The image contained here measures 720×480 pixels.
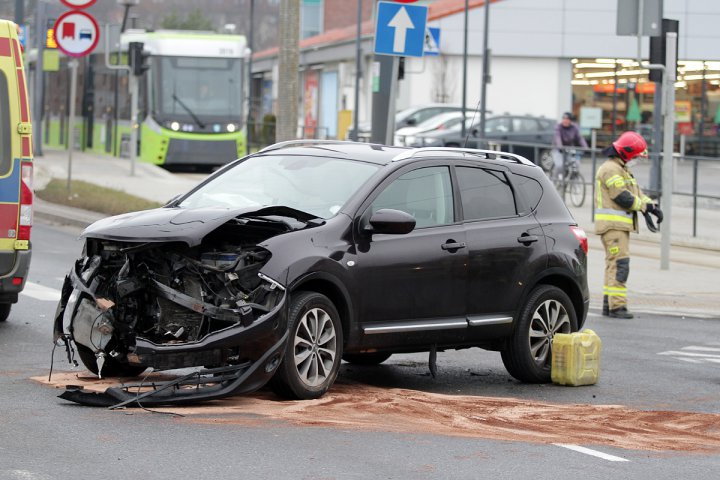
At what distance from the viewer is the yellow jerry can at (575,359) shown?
1052cm

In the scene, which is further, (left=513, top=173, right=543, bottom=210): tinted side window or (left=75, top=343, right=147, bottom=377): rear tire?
(left=513, top=173, right=543, bottom=210): tinted side window

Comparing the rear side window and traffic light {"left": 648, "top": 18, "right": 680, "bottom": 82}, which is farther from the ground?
traffic light {"left": 648, "top": 18, "right": 680, "bottom": 82}

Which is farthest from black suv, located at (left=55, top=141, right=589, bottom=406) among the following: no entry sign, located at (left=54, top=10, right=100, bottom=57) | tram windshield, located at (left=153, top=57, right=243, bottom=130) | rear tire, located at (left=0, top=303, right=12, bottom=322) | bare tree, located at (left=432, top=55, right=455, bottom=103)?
bare tree, located at (left=432, top=55, right=455, bottom=103)

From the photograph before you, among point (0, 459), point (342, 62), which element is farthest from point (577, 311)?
point (342, 62)

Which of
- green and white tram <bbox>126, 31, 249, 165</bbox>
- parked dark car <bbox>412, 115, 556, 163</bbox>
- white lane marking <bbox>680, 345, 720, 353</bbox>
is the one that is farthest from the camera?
parked dark car <bbox>412, 115, 556, 163</bbox>

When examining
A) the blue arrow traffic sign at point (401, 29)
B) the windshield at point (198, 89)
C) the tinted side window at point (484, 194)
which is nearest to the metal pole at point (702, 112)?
the windshield at point (198, 89)

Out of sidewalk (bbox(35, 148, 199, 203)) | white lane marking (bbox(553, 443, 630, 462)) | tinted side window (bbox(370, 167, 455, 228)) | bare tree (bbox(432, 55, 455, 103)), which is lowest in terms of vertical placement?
white lane marking (bbox(553, 443, 630, 462))

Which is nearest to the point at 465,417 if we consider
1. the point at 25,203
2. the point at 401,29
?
the point at 25,203

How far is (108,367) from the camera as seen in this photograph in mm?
9430

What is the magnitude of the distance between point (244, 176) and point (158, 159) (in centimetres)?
2643

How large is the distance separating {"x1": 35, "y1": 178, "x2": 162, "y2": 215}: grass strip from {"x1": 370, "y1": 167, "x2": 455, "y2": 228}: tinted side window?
13.1 m

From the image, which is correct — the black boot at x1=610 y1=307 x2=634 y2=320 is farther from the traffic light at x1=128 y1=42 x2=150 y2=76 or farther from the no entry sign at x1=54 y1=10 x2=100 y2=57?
the traffic light at x1=128 y1=42 x2=150 y2=76

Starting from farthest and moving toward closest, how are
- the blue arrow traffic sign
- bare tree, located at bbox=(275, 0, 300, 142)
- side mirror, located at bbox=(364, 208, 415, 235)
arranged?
bare tree, located at bbox=(275, 0, 300, 142) < the blue arrow traffic sign < side mirror, located at bbox=(364, 208, 415, 235)

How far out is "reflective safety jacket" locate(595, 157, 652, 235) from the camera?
575 inches
